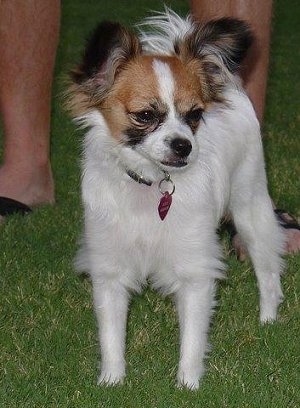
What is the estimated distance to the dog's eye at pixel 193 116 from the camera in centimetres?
376

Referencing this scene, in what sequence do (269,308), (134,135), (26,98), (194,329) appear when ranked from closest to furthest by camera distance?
(134,135)
(194,329)
(269,308)
(26,98)

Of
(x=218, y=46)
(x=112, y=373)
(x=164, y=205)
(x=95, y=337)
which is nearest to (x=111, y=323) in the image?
(x=112, y=373)

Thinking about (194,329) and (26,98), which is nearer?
(194,329)

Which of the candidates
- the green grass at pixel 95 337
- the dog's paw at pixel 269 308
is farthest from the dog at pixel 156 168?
the dog's paw at pixel 269 308

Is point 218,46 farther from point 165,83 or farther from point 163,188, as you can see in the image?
point 163,188

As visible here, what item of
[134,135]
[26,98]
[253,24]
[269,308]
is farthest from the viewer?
[26,98]

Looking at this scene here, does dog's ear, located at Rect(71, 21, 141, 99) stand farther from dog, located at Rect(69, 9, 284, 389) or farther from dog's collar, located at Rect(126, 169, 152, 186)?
dog's collar, located at Rect(126, 169, 152, 186)

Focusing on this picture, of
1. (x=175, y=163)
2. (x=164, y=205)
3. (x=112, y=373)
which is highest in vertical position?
(x=175, y=163)

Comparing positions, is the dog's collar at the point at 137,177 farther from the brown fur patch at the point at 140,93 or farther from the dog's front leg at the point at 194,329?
the dog's front leg at the point at 194,329

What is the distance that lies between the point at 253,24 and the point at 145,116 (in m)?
1.73

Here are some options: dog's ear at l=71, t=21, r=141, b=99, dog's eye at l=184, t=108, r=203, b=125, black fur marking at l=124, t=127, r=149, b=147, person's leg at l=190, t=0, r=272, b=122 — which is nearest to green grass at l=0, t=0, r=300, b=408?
dog's ear at l=71, t=21, r=141, b=99

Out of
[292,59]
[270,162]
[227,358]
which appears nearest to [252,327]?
[227,358]

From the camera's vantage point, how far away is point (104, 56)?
3729mm

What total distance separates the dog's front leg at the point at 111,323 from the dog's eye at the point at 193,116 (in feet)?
2.41
